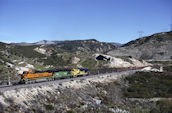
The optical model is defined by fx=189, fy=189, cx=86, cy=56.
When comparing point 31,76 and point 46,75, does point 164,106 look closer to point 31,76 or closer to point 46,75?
point 46,75

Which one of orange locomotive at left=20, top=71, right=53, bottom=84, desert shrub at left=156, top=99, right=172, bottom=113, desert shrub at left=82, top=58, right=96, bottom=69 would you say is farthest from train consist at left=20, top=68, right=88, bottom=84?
desert shrub at left=82, top=58, right=96, bottom=69

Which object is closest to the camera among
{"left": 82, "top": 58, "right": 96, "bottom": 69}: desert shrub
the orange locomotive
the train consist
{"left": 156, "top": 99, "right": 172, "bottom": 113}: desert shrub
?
{"left": 156, "top": 99, "right": 172, "bottom": 113}: desert shrub

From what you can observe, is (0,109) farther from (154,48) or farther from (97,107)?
(154,48)

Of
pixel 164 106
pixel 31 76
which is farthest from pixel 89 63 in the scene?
pixel 164 106

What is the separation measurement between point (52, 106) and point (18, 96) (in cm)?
474

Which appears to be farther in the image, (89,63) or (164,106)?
(89,63)

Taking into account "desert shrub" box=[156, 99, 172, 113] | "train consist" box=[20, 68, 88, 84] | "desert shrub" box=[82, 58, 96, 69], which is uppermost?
"train consist" box=[20, 68, 88, 84]

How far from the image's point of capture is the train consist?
37.1 meters

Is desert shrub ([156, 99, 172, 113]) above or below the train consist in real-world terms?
below

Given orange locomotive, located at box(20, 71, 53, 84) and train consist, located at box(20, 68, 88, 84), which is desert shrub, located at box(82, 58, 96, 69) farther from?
orange locomotive, located at box(20, 71, 53, 84)

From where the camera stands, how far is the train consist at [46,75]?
37.1m

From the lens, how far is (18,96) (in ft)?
82.9

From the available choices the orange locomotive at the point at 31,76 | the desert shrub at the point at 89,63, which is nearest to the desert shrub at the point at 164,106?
the orange locomotive at the point at 31,76

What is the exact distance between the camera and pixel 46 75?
142 ft
